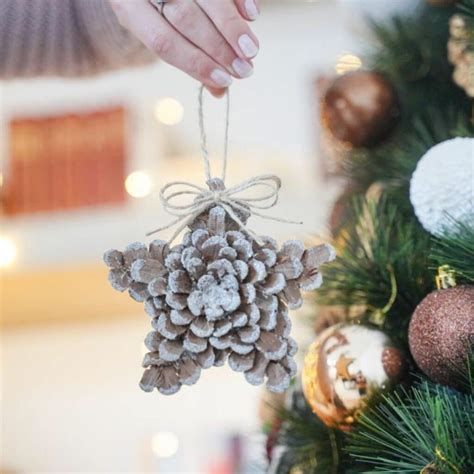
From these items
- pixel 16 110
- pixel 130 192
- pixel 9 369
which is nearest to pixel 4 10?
pixel 130 192

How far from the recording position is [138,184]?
1.63m

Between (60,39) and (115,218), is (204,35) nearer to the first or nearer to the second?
(60,39)

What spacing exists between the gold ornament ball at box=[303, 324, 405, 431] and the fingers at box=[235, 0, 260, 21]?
203 mm

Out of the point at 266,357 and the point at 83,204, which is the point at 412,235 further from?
the point at 83,204

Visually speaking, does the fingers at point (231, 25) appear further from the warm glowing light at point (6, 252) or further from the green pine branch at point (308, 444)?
the warm glowing light at point (6, 252)

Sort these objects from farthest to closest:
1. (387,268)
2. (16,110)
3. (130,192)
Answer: (16,110)
(130,192)
(387,268)

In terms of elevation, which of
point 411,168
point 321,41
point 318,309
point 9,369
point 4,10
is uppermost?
point 321,41

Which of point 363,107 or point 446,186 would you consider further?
point 363,107

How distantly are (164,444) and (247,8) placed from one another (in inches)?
51.7

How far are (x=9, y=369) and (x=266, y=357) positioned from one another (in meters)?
1.55

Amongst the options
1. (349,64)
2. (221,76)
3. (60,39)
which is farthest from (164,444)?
(221,76)

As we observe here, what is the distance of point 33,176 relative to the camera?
169 centimetres

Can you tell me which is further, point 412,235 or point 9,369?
point 9,369

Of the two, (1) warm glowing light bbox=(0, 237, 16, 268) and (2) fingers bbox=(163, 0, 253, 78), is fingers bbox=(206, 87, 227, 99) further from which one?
(1) warm glowing light bbox=(0, 237, 16, 268)
